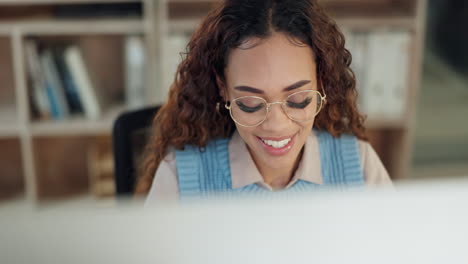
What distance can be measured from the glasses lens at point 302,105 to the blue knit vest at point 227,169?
0.19 metres

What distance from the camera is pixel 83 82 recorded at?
230cm

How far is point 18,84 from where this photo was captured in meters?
2.24

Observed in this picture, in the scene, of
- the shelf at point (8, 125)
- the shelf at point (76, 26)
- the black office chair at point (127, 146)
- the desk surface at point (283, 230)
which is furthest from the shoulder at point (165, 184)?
the shelf at point (8, 125)

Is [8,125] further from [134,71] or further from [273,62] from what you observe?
[273,62]

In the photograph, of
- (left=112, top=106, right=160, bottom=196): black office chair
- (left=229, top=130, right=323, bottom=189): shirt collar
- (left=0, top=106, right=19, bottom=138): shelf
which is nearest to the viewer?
(left=229, top=130, right=323, bottom=189): shirt collar

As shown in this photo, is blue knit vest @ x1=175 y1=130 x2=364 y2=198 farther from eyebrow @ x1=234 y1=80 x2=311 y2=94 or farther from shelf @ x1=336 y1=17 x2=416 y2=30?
shelf @ x1=336 y1=17 x2=416 y2=30

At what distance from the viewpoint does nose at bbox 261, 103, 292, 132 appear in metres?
0.99

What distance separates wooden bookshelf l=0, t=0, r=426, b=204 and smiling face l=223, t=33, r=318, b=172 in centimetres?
121

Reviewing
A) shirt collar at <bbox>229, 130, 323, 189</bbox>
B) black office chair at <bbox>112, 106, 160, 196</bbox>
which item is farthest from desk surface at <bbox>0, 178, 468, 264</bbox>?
black office chair at <bbox>112, 106, 160, 196</bbox>

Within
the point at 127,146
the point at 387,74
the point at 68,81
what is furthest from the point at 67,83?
the point at 387,74

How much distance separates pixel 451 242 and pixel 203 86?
0.70 metres

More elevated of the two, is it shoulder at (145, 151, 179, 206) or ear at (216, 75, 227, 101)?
ear at (216, 75, 227, 101)

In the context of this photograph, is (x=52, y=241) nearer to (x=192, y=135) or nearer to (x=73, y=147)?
(x=192, y=135)

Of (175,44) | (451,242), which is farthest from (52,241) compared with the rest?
(175,44)
